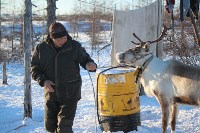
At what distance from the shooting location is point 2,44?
27.9 meters

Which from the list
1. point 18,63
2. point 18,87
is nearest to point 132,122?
point 18,87

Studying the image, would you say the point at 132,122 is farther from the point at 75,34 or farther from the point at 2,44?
the point at 75,34

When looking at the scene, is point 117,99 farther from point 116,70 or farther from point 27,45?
point 27,45

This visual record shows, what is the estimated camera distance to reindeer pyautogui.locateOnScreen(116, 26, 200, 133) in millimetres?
5559

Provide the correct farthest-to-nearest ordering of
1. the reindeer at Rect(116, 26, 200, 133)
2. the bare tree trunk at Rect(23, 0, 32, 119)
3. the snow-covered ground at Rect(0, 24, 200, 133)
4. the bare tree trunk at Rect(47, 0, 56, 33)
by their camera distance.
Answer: the bare tree trunk at Rect(47, 0, 56, 33) < the bare tree trunk at Rect(23, 0, 32, 119) < the snow-covered ground at Rect(0, 24, 200, 133) < the reindeer at Rect(116, 26, 200, 133)

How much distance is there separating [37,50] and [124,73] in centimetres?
172

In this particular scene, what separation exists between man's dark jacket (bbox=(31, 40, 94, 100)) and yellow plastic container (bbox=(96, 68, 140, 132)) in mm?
1304

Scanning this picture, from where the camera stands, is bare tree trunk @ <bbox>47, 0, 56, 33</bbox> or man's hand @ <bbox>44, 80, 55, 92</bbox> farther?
bare tree trunk @ <bbox>47, 0, 56, 33</bbox>

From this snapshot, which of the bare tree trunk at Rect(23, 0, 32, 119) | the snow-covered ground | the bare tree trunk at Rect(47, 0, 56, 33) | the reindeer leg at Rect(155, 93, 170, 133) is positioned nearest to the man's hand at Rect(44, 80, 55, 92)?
the snow-covered ground

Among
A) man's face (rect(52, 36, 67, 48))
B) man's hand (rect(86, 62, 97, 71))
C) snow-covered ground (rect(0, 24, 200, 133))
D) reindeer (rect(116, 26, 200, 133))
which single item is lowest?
snow-covered ground (rect(0, 24, 200, 133))

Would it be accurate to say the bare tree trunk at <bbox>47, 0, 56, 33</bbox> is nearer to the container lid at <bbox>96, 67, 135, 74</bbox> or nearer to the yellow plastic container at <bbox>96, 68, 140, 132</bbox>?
the container lid at <bbox>96, 67, 135, 74</bbox>

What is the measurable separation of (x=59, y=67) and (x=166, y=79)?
6.24 feet

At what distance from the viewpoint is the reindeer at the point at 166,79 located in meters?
5.56

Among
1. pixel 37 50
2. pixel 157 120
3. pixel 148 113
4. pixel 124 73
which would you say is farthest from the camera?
pixel 148 113
